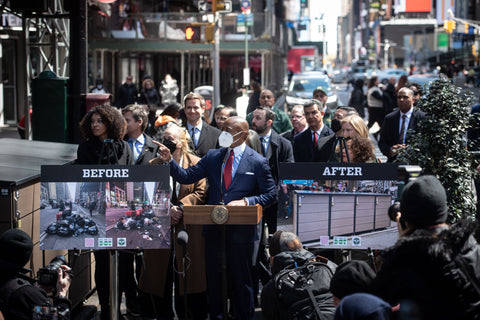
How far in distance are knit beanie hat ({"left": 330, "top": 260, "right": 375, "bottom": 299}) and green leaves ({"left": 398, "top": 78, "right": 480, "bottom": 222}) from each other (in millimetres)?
2257

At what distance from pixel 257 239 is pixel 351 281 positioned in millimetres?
2371

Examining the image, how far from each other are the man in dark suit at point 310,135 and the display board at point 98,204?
3.36 metres

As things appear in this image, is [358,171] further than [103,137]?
No

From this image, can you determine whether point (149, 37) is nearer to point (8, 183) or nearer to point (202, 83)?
point (202, 83)

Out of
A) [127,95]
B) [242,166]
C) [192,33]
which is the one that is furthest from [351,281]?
[127,95]

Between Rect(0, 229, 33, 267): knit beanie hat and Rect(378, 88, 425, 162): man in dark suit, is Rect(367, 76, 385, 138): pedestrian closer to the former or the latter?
Rect(378, 88, 425, 162): man in dark suit

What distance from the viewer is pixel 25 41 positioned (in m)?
17.4

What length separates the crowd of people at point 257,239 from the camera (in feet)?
11.3

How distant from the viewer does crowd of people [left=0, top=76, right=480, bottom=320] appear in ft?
11.3

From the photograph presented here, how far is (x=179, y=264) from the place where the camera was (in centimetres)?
663

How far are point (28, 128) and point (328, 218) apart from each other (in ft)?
36.1

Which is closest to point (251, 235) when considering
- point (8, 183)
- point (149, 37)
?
point (8, 183)

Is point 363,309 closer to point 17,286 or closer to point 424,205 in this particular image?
point 424,205

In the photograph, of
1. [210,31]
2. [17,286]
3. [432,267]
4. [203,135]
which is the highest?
[210,31]
